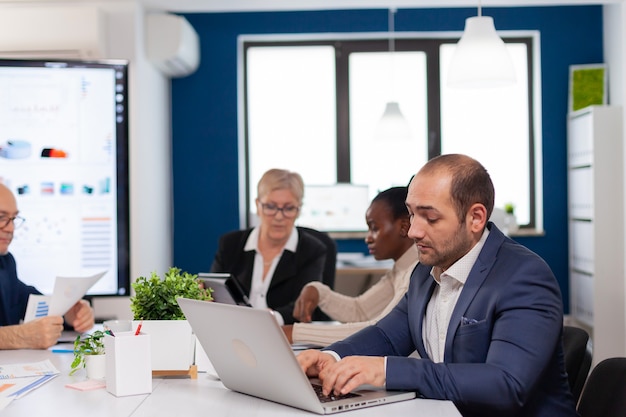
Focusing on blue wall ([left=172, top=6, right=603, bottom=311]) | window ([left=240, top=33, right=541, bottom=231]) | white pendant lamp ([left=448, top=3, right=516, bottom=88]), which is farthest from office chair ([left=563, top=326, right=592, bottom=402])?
window ([left=240, top=33, right=541, bottom=231])

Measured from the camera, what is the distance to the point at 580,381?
2.32 metres

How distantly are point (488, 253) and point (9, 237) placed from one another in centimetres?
191

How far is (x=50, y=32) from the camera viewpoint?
5234mm

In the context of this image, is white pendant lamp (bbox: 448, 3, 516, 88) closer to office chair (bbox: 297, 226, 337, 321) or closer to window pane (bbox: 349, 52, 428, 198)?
office chair (bbox: 297, 226, 337, 321)

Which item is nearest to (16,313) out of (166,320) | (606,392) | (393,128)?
(166,320)

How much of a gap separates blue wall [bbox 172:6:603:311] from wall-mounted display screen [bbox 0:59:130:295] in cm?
312

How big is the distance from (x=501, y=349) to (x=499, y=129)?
5.80 meters

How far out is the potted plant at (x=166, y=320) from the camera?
210cm

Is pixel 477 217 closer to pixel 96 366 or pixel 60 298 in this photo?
pixel 96 366

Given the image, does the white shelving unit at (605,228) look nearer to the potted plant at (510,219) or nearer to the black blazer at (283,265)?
the potted plant at (510,219)

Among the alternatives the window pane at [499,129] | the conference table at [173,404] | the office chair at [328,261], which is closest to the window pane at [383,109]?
the window pane at [499,129]

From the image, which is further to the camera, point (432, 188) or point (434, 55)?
point (434, 55)

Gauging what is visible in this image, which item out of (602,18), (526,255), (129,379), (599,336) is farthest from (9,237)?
(602,18)

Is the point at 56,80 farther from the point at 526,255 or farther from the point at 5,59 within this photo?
the point at 526,255
